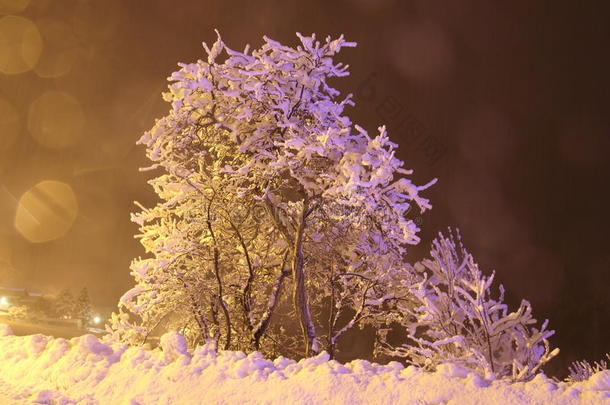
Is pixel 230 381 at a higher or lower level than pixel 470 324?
lower

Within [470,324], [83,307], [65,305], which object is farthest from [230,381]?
[65,305]

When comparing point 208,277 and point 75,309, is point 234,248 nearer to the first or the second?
point 208,277

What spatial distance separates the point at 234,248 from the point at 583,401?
9092 mm

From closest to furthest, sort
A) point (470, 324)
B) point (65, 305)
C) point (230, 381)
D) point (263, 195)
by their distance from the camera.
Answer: point (230, 381)
point (470, 324)
point (263, 195)
point (65, 305)

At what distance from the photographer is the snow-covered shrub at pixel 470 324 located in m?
6.95

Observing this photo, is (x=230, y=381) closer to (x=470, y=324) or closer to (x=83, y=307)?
(x=470, y=324)

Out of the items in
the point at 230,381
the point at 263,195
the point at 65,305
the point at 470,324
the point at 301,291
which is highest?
the point at 65,305

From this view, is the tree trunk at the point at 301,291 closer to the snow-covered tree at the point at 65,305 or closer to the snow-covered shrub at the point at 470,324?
the snow-covered shrub at the point at 470,324

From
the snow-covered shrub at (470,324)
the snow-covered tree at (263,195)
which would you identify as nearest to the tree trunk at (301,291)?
the snow-covered tree at (263,195)

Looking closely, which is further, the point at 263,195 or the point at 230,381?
the point at 263,195

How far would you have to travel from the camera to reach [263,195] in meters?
9.85

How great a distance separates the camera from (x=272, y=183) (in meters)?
10.5

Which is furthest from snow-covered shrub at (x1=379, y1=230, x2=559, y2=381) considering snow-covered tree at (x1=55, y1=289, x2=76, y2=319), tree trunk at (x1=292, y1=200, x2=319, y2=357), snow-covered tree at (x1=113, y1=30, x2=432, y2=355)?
snow-covered tree at (x1=55, y1=289, x2=76, y2=319)

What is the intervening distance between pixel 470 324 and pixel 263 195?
4448 millimetres
